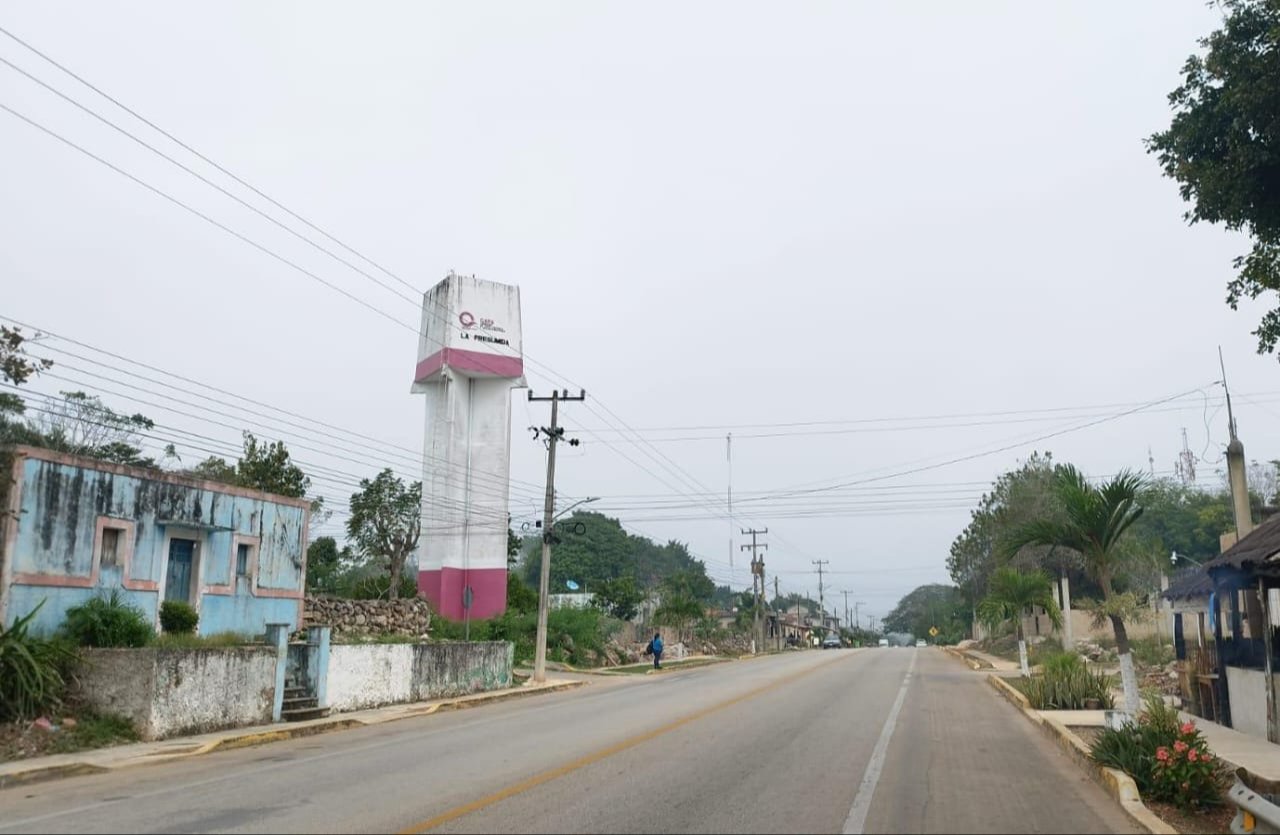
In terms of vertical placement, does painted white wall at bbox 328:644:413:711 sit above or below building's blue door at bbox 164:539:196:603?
below

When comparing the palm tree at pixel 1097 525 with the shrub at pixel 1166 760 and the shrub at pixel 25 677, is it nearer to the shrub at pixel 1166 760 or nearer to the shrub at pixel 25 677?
the shrub at pixel 1166 760

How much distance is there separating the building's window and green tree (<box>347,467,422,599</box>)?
3065 cm

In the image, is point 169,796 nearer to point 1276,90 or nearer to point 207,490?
point 207,490

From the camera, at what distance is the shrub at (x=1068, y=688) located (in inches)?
741

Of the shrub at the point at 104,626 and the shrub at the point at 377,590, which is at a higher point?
the shrub at the point at 377,590

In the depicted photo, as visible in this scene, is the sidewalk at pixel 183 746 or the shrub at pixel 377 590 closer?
the sidewalk at pixel 183 746

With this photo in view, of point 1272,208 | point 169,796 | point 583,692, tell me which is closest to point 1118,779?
point 1272,208

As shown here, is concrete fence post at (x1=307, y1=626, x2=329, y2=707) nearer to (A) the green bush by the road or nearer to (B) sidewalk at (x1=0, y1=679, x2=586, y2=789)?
(B) sidewalk at (x1=0, y1=679, x2=586, y2=789)

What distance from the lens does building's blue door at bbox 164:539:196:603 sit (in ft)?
71.5

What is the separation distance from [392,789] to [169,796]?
97.2 inches

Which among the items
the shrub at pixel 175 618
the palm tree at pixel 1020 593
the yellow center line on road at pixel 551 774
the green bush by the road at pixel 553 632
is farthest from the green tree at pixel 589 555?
the yellow center line on road at pixel 551 774

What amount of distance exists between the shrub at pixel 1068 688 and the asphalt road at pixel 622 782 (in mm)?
743

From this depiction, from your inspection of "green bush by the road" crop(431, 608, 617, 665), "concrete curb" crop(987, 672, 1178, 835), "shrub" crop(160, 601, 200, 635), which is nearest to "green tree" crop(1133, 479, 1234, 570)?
"green bush by the road" crop(431, 608, 617, 665)

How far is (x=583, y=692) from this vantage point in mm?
28422
